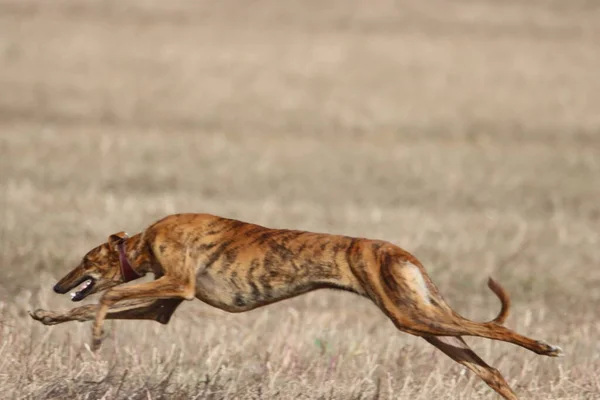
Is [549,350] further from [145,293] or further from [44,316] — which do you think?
[44,316]

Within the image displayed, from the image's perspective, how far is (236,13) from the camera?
32.8 metres

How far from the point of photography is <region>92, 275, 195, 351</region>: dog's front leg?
6621mm

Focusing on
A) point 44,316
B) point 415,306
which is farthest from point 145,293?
point 415,306

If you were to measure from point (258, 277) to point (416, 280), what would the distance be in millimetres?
845

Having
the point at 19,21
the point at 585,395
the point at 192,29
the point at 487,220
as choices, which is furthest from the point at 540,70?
the point at 585,395

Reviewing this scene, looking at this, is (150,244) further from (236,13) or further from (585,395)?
(236,13)

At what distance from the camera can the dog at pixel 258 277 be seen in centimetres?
636

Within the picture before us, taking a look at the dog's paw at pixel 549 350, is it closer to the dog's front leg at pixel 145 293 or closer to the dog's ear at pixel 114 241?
the dog's front leg at pixel 145 293

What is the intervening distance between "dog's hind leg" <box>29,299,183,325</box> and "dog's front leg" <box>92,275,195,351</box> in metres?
0.18

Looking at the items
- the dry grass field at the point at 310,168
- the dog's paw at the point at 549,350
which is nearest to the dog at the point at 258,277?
the dog's paw at the point at 549,350

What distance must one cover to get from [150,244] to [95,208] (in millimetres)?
6630

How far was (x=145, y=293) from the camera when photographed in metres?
6.62

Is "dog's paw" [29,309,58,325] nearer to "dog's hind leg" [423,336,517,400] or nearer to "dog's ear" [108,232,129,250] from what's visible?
"dog's ear" [108,232,129,250]

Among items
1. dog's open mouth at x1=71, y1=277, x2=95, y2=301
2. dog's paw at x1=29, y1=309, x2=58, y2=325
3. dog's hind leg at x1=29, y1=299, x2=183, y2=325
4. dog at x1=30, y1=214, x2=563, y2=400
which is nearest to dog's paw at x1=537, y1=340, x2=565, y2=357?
dog at x1=30, y1=214, x2=563, y2=400
